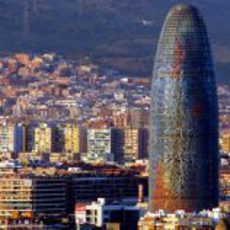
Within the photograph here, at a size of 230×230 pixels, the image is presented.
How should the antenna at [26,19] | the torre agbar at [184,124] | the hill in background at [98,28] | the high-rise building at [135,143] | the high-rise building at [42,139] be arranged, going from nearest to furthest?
the torre agbar at [184,124] < the high-rise building at [135,143] < the high-rise building at [42,139] < the hill in background at [98,28] < the antenna at [26,19]

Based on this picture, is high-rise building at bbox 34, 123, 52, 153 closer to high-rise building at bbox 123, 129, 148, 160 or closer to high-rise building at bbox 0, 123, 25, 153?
high-rise building at bbox 0, 123, 25, 153

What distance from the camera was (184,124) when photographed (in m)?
58.1

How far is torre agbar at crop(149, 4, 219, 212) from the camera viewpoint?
2272 inches

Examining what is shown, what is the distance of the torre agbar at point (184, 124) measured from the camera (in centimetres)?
5772

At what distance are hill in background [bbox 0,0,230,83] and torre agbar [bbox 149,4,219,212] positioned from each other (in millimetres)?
43195

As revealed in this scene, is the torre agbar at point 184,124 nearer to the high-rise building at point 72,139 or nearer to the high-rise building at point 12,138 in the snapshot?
the high-rise building at point 72,139

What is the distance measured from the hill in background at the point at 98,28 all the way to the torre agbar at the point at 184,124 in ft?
142

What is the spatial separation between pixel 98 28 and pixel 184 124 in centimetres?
5390

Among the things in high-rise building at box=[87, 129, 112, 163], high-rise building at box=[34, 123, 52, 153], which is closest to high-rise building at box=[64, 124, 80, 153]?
high-rise building at box=[87, 129, 112, 163]

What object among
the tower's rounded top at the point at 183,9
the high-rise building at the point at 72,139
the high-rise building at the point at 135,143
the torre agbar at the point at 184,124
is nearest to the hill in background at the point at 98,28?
the high-rise building at the point at 72,139

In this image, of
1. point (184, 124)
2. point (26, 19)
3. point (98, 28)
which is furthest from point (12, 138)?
point (98, 28)

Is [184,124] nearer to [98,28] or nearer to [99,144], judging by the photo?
[99,144]

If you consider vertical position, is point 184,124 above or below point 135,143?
below

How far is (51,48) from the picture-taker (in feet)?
356
